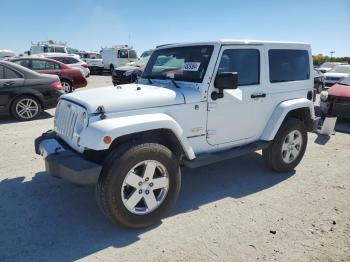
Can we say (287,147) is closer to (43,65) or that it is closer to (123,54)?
(43,65)

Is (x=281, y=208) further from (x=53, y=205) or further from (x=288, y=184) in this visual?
(x=53, y=205)

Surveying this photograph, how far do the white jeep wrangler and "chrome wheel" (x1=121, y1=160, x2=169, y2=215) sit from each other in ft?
0.03

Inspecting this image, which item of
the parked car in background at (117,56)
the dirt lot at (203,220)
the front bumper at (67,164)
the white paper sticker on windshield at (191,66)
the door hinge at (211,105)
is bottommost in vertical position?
the dirt lot at (203,220)

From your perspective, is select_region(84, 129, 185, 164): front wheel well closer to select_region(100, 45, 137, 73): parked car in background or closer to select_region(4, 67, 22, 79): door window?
select_region(4, 67, 22, 79): door window

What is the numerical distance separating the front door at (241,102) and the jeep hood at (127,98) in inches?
21.4

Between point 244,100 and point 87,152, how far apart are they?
2.15 metres

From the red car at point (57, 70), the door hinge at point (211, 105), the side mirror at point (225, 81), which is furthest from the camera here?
the red car at point (57, 70)

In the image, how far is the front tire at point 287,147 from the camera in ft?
15.8

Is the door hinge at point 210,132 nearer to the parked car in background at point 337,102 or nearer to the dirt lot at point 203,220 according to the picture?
the dirt lot at point 203,220

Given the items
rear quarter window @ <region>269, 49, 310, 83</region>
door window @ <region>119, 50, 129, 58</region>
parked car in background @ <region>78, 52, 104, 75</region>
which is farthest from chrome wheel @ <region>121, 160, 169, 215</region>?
parked car in background @ <region>78, 52, 104, 75</region>

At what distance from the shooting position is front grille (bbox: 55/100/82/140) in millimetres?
3513

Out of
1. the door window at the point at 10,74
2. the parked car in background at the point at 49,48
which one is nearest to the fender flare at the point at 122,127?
the door window at the point at 10,74

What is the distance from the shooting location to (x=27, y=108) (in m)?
8.17

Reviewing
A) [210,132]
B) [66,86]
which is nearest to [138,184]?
[210,132]
